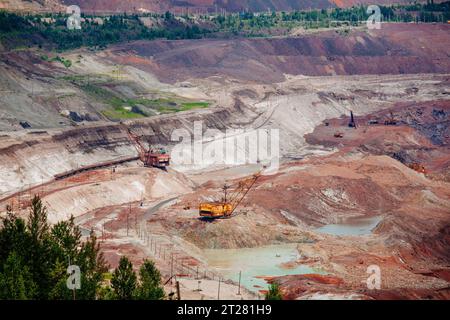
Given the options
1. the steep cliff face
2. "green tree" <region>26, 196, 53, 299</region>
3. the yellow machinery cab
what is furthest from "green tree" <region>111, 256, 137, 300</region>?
the steep cliff face

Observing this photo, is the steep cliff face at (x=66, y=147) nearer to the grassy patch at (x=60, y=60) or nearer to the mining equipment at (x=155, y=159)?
the mining equipment at (x=155, y=159)

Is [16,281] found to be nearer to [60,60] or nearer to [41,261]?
[41,261]

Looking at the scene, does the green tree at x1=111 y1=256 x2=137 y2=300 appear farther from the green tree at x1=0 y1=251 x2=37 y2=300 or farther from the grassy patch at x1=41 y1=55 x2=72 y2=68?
the grassy patch at x1=41 y1=55 x2=72 y2=68

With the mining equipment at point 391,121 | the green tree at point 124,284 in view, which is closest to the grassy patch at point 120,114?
the mining equipment at point 391,121

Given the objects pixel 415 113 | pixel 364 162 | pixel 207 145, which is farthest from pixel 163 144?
pixel 415 113

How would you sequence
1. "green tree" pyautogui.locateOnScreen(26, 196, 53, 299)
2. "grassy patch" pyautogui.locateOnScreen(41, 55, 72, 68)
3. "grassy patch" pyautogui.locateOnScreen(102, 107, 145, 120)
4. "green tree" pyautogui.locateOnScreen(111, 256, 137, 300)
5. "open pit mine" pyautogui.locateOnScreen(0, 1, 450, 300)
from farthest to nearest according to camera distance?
"grassy patch" pyautogui.locateOnScreen(41, 55, 72, 68)
"grassy patch" pyautogui.locateOnScreen(102, 107, 145, 120)
"open pit mine" pyautogui.locateOnScreen(0, 1, 450, 300)
"green tree" pyautogui.locateOnScreen(26, 196, 53, 299)
"green tree" pyautogui.locateOnScreen(111, 256, 137, 300)

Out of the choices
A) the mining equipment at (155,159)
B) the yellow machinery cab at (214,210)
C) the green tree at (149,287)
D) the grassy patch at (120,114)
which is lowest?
the green tree at (149,287)

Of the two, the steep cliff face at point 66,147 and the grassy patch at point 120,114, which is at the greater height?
the grassy patch at point 120,114

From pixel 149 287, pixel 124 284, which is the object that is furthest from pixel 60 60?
pixel 149 287
